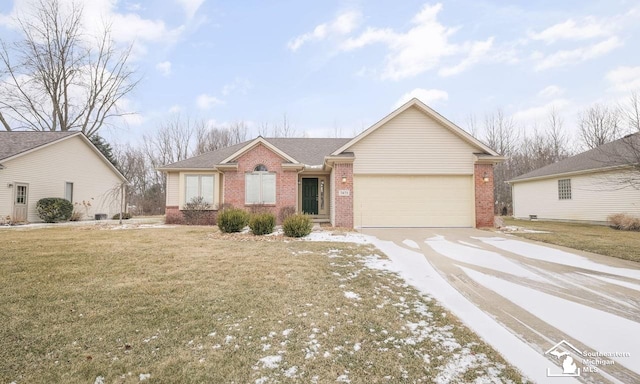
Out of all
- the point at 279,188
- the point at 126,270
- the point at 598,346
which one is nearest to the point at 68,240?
the point at 126,270

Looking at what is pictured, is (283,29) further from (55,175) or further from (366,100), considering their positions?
(55,175)

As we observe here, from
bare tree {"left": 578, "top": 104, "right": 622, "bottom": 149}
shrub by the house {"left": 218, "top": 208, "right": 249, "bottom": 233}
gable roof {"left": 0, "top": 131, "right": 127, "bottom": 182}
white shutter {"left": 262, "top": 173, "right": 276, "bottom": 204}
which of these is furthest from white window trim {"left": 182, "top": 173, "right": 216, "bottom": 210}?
bare tree {"left": 578, "top": 104, "right": 622, "bottom": 149}

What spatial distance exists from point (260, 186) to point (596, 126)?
32.8m

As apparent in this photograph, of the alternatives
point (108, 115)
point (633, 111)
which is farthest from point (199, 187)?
point (108, 115)

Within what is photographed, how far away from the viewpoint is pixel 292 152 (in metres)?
18.0

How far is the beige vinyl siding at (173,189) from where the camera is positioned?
16.0 m

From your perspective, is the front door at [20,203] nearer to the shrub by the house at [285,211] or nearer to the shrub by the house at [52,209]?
the shrub by the house at [52,209]

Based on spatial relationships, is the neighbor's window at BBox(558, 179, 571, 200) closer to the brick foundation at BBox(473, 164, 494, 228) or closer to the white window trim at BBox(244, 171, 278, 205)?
the brick foundation at BBox(473, 164, 494, 228)

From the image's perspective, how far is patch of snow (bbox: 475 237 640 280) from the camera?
6.00m

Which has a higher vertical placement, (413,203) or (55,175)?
(55,175)

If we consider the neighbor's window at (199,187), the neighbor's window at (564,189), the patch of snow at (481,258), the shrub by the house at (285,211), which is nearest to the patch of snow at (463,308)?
the patch of snow at (481,258)

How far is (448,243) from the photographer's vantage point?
29.3 feet

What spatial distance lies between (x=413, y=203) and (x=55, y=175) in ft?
70.3

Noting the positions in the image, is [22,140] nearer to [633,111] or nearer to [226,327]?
[226,327]
